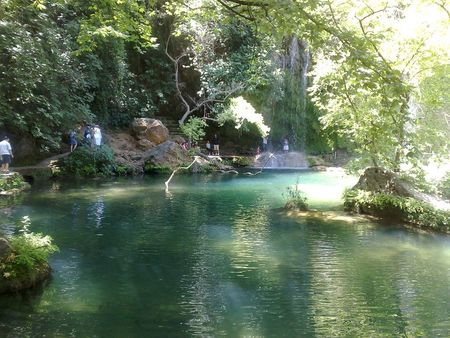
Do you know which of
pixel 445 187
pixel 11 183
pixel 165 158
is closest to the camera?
pixel 445 187

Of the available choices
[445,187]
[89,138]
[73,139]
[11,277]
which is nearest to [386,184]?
[445,187]

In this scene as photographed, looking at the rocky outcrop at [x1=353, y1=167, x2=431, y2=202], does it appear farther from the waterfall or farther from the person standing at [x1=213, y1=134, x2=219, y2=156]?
the waterfall

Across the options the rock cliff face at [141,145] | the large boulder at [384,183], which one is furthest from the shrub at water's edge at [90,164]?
the large boulder at [384,183]

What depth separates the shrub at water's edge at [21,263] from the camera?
23.1 feet

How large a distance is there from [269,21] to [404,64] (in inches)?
411

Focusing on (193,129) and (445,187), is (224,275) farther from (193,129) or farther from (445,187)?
(193,129)

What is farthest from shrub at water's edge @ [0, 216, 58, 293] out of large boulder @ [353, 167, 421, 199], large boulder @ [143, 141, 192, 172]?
large boulder @ [143, 141, 192, 172]

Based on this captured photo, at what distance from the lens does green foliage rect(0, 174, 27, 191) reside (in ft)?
52.4

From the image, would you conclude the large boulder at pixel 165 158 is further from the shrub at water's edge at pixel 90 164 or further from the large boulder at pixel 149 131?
the large boulder at pixel 149 131

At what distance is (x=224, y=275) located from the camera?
838 cm

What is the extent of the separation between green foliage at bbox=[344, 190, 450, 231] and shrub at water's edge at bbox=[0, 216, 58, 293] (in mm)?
9715

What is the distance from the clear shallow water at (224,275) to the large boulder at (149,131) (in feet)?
40.7

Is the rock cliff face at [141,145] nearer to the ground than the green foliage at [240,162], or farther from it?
farther from it

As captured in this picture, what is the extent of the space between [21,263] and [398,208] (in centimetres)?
1031
